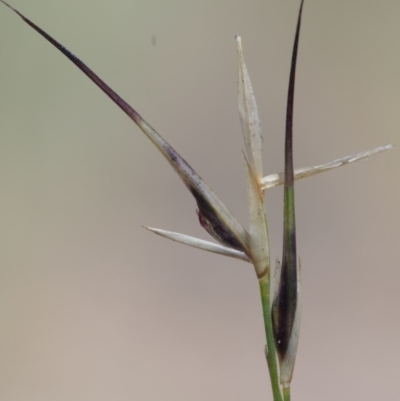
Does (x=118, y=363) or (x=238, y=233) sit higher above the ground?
(x=238, y=233)

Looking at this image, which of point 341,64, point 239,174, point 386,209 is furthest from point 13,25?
point 386,209

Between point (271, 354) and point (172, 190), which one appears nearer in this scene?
point (271, 354)

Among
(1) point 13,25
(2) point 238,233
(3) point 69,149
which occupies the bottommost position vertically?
(2) point 238,233

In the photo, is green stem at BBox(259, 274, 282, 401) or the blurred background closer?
green stem at BBox(259, 274, 282, 401)

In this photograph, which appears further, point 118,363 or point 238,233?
point 118,363

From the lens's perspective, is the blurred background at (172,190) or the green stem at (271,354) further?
the blurred background at (172,190)

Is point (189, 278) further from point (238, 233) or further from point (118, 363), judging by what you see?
point (238, 233)
